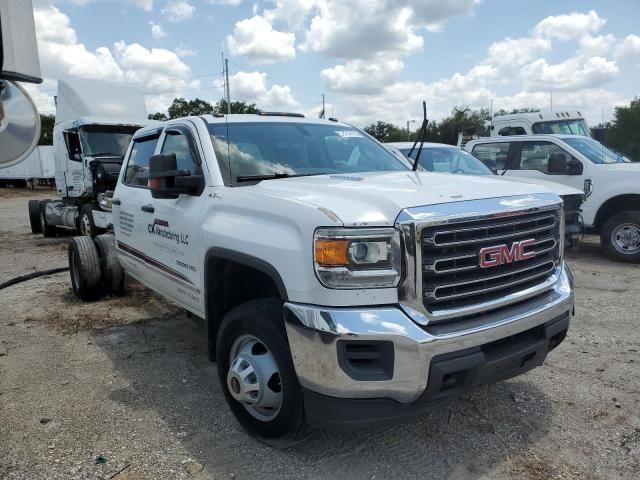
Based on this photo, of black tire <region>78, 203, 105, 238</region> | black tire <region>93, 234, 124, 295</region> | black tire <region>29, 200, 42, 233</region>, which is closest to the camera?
black tire <region>93, 234, 124, 295</region>

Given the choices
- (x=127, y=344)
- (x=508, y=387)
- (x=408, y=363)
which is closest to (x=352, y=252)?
(x=408, y=363)

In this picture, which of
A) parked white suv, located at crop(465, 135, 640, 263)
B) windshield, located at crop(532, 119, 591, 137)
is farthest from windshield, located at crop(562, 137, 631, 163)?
windshield, located at crop(532, 119, 591, 137)

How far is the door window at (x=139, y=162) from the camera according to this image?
16.3 feet

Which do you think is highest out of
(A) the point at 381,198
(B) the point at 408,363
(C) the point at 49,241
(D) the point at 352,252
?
(A) the point at 381,198

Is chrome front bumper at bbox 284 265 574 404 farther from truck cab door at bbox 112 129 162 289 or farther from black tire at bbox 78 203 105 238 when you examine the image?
black tire at bbox 78 203 105 238

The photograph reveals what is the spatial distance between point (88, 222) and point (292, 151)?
29.3 ft

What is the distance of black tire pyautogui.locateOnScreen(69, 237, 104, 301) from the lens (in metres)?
6.25

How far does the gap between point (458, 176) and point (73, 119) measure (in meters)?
11.9

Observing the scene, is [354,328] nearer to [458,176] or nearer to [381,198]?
[381,198]

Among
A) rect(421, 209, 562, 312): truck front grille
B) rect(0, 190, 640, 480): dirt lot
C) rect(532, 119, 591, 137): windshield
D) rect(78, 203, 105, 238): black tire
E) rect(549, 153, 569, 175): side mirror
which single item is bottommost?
rect(0, 190, 640, 480): dirt lot

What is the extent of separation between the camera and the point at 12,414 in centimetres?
362


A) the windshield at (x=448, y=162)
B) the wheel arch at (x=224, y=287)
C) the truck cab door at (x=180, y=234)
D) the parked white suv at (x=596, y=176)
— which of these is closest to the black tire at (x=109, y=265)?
the truck cab door at (x=180, y=234)

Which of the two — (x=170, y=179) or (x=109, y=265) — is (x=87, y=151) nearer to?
(x=109, y=265)

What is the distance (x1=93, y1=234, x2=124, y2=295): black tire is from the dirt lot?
1.08 meters
